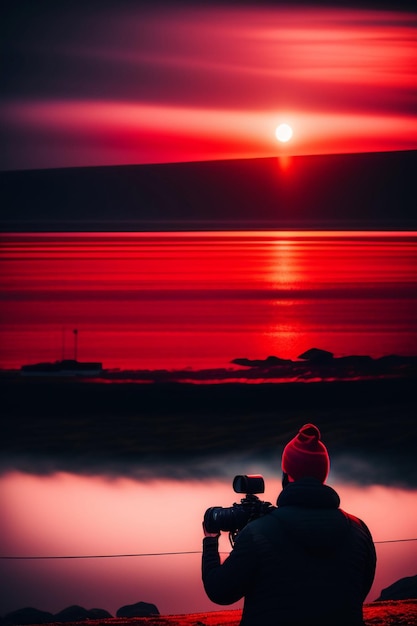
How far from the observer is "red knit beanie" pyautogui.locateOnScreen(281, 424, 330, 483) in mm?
1556

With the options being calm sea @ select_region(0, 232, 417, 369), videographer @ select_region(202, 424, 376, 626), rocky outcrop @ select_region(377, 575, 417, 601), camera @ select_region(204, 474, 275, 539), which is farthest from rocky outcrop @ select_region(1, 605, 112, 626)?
calm sea @ select_region(0, 232, 417, 369)

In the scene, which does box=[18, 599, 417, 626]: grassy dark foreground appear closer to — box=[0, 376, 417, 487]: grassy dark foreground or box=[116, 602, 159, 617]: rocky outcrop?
box=[116, 602, 159, 617]: rocky outcrop

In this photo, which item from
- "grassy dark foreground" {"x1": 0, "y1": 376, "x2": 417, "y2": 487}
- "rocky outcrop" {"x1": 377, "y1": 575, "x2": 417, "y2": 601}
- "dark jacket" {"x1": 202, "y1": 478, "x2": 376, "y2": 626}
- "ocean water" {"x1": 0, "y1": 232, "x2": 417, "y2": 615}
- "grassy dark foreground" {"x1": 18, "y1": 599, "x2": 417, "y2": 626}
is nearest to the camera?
"dark jacket" {"x1": 202, "y1": 478, "x2": 376, "y2": 626}

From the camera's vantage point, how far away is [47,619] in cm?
538

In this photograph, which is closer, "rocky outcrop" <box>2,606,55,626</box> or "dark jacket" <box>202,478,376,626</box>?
"dark jacket" <box>202,478,376,626</box>

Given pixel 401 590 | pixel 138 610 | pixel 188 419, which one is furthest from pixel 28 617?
pixel 188 419

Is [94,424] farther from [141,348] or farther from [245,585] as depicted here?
[245,585]

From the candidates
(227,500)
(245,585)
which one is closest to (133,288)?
(227,500)

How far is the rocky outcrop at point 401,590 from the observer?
505 cm

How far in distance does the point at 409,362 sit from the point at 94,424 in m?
4.34

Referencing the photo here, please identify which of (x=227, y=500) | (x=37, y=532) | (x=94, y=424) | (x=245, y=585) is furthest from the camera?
(x=94, y=424)

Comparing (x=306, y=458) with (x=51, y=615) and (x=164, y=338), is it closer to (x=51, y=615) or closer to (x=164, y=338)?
(x=51, y=615)

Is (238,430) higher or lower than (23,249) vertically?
lower

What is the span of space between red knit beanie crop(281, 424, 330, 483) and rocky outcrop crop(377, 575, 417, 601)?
3.70 meters
